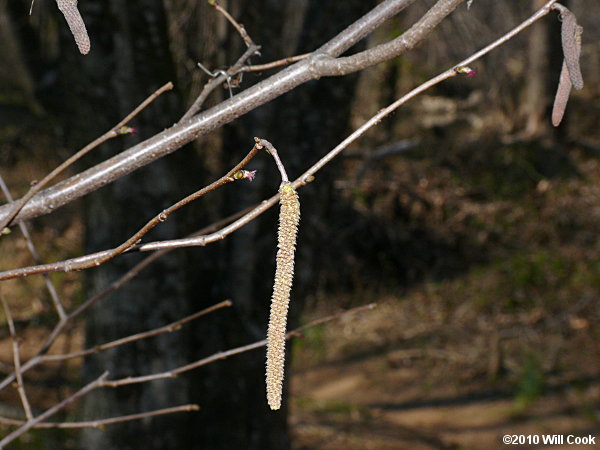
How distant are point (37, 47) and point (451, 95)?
471 centimetres

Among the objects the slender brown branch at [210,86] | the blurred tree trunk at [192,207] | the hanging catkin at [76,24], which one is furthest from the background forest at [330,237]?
the hanging catkin at [76,24]

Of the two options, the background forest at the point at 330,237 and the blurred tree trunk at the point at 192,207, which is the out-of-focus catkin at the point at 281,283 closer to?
the background forest at the point at 330,237

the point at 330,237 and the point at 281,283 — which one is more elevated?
the point at 330,237

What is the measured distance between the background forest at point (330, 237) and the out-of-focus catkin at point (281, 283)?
47.7 inches

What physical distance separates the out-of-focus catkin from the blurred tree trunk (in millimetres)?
1561

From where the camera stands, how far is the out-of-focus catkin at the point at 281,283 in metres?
0.86

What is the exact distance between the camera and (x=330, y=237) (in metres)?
5.82

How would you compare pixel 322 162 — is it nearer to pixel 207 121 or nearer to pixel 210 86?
pixel 207 121

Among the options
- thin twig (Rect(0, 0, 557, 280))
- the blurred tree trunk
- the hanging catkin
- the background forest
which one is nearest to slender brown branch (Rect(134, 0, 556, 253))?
thin twig (Rect(0, 0, 557, 280))

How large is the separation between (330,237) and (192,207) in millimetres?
3247

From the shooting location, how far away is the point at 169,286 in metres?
2.57

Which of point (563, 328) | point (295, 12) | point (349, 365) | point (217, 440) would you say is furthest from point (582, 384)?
point (295, 12)

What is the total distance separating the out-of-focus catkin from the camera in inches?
33.9

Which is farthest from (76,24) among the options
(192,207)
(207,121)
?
(192,207)
